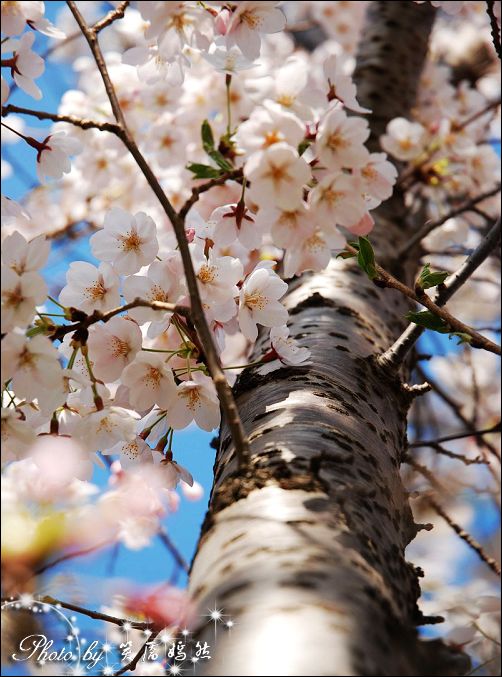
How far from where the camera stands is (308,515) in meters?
0.63

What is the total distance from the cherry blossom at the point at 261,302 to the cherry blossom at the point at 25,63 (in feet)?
1.57

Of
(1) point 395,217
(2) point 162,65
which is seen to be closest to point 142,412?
(2) point 162,65

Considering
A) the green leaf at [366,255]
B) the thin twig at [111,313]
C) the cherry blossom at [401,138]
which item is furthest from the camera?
the cherry blossom at [401,138]

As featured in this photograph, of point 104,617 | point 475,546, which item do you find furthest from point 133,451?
point 475,546

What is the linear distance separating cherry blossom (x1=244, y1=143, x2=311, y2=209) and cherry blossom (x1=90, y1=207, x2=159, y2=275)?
0.27m

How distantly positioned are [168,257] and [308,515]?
412 mm

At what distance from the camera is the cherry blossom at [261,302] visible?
924 mm

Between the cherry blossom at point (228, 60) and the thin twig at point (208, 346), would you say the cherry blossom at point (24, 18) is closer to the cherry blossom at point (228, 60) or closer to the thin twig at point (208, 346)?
the cherry blossom at point (228, 60)

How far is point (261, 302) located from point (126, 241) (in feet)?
0.68

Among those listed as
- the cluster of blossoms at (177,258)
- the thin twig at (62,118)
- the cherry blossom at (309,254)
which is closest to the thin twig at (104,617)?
the cluster of blossoms at (177,258)

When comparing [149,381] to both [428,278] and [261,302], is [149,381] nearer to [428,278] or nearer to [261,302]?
[261,302]

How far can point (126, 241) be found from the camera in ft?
3.09

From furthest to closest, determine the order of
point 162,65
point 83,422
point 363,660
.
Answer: point 162,65 < point 83,422 < point 363,660

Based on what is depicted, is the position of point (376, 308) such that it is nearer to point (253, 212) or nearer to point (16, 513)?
point (253, 212)
